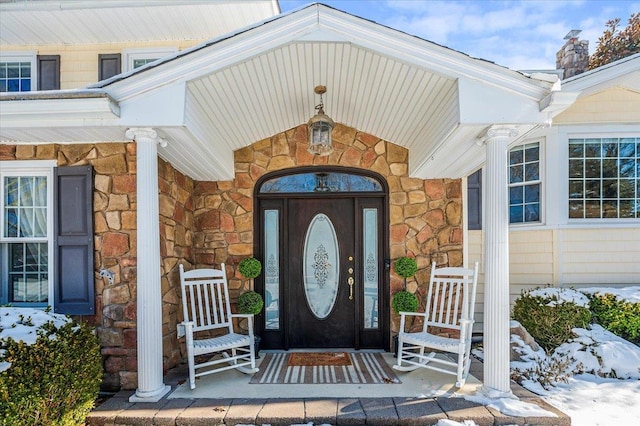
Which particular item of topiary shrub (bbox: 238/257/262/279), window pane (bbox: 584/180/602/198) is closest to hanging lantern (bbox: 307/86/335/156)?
topiary shrub (bbox: 238/257/262/279)

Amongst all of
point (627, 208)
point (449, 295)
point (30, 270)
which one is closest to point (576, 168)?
point (627, 208)

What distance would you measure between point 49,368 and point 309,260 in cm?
303

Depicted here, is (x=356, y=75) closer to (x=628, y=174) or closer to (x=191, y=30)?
(x=191, y=30)

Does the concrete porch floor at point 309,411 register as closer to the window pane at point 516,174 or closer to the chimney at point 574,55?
the window pane at point 516,174

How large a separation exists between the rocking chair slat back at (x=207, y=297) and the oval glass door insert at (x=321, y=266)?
3.53 ft

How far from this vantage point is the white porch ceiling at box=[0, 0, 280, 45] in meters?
4.91

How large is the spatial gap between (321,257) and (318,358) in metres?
1.25

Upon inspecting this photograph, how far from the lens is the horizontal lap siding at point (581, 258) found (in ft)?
18.7

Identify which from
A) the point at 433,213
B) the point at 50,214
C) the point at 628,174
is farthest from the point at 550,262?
the point at 50,214

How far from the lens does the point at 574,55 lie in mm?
6848

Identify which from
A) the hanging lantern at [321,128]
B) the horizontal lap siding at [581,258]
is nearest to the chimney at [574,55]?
the horizontal lap siding at [581,258]

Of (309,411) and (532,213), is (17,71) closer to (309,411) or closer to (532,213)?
(309,411)

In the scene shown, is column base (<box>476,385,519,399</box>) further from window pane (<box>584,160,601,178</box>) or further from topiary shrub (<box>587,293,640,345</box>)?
window pane (<box>584,160,601,178</box>)

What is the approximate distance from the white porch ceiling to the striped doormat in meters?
4.37
